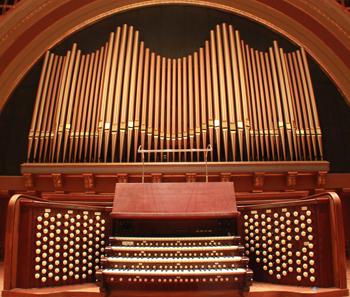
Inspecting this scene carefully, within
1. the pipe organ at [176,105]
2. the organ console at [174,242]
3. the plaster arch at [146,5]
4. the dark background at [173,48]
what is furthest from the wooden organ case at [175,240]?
the plaster arch at [146,5]

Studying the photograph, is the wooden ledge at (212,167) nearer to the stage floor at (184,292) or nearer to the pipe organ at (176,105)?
the pipe organ at (176,105)

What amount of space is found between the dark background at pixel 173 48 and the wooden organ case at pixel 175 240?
2.56 m

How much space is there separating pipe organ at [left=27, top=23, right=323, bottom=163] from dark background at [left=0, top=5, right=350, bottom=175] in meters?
0.24

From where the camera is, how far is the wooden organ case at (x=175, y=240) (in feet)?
8.41

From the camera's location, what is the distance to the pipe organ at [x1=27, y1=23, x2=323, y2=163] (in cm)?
455

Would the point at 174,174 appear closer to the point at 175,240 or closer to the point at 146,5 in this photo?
the point at 175,240

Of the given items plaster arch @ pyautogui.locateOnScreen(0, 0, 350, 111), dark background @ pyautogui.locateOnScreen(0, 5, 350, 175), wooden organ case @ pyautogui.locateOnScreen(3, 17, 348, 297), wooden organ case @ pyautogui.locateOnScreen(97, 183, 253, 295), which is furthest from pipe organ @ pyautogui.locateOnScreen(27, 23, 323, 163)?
wooden organ case @ pyautogui.locateOnScreen(97, 183, 253, 295)

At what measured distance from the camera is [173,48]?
17.6 feet

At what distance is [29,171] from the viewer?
4488mm

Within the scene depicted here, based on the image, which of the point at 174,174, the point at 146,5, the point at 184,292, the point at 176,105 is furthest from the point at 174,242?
the point at 146,5

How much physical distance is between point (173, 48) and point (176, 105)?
104 centimetres

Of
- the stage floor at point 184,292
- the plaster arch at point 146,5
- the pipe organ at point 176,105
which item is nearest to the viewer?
the stage floor at point 184,292

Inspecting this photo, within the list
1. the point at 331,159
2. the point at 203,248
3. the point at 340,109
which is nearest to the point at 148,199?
the point at 203,248

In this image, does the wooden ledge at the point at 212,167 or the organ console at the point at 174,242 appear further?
the wooden ledge at the point at 212,167
